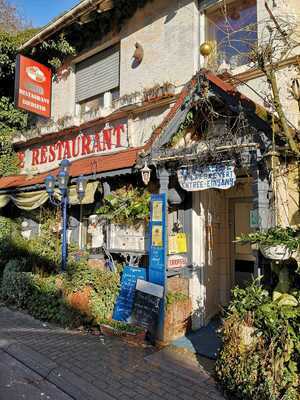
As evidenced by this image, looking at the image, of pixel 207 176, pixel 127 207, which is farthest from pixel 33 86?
pixel 207 176

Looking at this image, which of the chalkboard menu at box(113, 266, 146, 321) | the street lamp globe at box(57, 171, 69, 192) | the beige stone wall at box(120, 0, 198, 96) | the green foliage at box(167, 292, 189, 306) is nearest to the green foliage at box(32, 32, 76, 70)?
the beige stone wall at box(120, 0, 198, 96)

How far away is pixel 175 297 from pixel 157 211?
5.34 feet

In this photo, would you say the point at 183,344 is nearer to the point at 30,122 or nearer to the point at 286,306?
the point at 286,306

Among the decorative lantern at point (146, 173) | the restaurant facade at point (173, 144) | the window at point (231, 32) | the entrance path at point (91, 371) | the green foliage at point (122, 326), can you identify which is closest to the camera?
the entrance path at point (91, 371)

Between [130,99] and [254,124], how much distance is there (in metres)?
4.10

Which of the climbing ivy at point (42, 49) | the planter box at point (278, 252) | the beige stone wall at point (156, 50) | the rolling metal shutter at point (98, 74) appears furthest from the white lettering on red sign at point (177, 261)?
the climbing ivy at point (42, 49)

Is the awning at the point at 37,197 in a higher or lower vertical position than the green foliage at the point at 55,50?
lower

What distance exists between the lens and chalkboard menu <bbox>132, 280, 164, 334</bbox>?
19.1ft

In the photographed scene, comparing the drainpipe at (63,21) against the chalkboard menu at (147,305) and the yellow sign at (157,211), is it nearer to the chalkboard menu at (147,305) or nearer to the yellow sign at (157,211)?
the yellow sign at (157,211)

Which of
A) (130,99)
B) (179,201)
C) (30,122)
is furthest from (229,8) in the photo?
(30,122)

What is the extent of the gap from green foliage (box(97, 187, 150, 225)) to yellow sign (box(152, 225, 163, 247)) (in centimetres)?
50

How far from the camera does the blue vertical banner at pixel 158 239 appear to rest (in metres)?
5.98

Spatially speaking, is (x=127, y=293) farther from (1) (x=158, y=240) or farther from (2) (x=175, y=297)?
(1) (x=158, y=240)

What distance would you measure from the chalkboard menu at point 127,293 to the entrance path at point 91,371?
48cm
